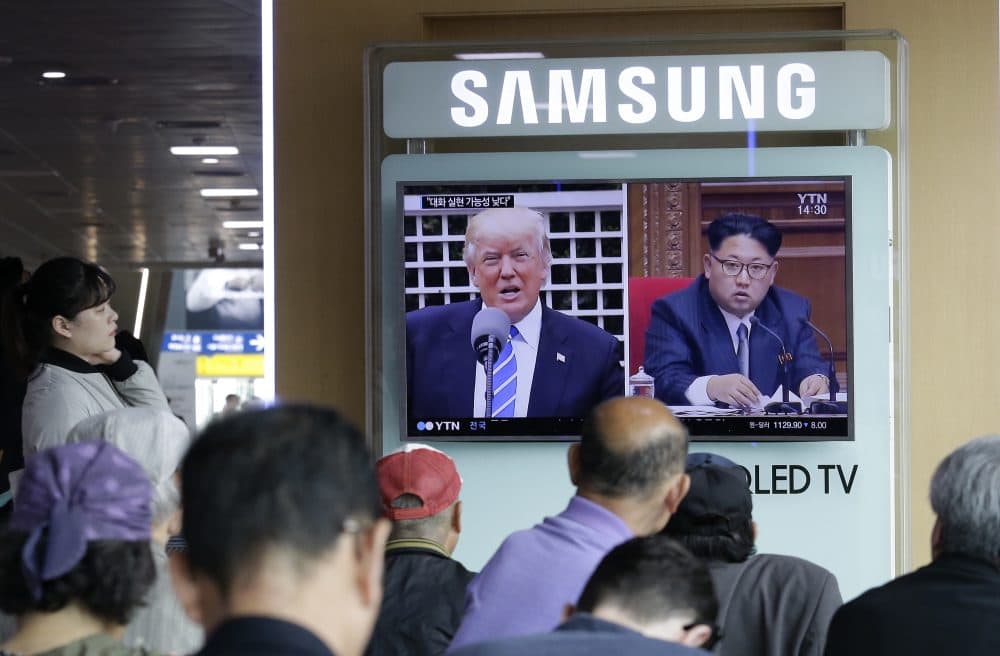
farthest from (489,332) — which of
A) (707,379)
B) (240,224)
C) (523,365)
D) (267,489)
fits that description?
(240,224)

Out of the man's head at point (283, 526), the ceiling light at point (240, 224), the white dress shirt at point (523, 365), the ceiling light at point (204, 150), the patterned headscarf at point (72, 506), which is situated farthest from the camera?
the ceiling light at point (240, 224)

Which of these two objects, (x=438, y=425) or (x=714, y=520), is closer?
(x=714, y=520)

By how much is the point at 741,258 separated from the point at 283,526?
3585 mm

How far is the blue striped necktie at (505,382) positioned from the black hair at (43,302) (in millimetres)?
1316

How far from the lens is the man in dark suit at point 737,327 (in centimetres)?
448

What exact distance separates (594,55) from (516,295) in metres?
0.87

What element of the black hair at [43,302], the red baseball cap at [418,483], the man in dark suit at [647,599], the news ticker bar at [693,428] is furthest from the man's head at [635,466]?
the news ticker bar at [693,428]

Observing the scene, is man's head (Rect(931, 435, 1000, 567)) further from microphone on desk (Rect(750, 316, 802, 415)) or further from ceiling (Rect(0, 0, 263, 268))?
ceiling (Rect(0, 0, 263, 268))

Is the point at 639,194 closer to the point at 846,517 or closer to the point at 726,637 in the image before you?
the point at 846,517

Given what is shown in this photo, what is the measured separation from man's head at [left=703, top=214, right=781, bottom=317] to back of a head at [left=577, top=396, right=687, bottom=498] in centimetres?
230

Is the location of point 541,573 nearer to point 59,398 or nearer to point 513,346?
point 59,398

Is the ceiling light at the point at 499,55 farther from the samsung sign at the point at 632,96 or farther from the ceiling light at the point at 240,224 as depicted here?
the ceiling light at the point at 240,224

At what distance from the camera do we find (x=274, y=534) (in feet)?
3.49

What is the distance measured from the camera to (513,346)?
4578 millimetres
